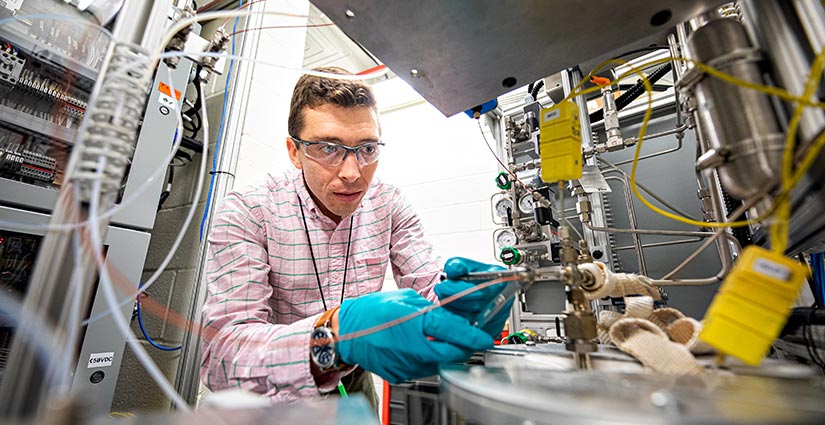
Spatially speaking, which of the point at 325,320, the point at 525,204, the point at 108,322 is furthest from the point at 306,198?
the point at 525,204

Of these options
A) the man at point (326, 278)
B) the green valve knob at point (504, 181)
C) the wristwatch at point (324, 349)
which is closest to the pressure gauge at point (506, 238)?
the green valve knob at point (504, 181)

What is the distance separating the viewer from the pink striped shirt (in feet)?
2.39

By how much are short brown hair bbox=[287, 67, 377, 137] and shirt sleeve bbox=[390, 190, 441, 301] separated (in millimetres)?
415

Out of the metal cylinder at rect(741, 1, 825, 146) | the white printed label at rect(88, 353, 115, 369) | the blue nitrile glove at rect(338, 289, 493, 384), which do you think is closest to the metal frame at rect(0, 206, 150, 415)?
the white printed label at rect(88, 353, 115, 369)

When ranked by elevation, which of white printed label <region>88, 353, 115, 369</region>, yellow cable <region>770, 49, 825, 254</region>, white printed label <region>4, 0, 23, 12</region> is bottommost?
white printed label <region>88, 353, 115, 369</region>

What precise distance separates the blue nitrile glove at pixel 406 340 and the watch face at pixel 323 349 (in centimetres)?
2

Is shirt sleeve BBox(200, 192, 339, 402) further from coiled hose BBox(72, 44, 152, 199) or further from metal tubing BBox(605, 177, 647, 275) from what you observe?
metal tubing BBox(605, 177, 647, 275)

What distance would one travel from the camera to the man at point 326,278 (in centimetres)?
65

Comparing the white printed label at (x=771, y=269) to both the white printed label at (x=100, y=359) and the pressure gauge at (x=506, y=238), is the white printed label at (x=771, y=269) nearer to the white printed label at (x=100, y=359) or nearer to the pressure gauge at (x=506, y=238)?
the white printed label at (x=100, y=359)

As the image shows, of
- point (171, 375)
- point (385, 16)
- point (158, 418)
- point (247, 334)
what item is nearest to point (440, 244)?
point (171, 375)

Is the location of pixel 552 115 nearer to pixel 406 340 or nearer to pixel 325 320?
pixel 406 340

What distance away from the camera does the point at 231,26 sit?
180cm

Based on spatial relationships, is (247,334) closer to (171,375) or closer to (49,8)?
(171,375)

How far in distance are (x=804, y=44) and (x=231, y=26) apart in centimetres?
212
